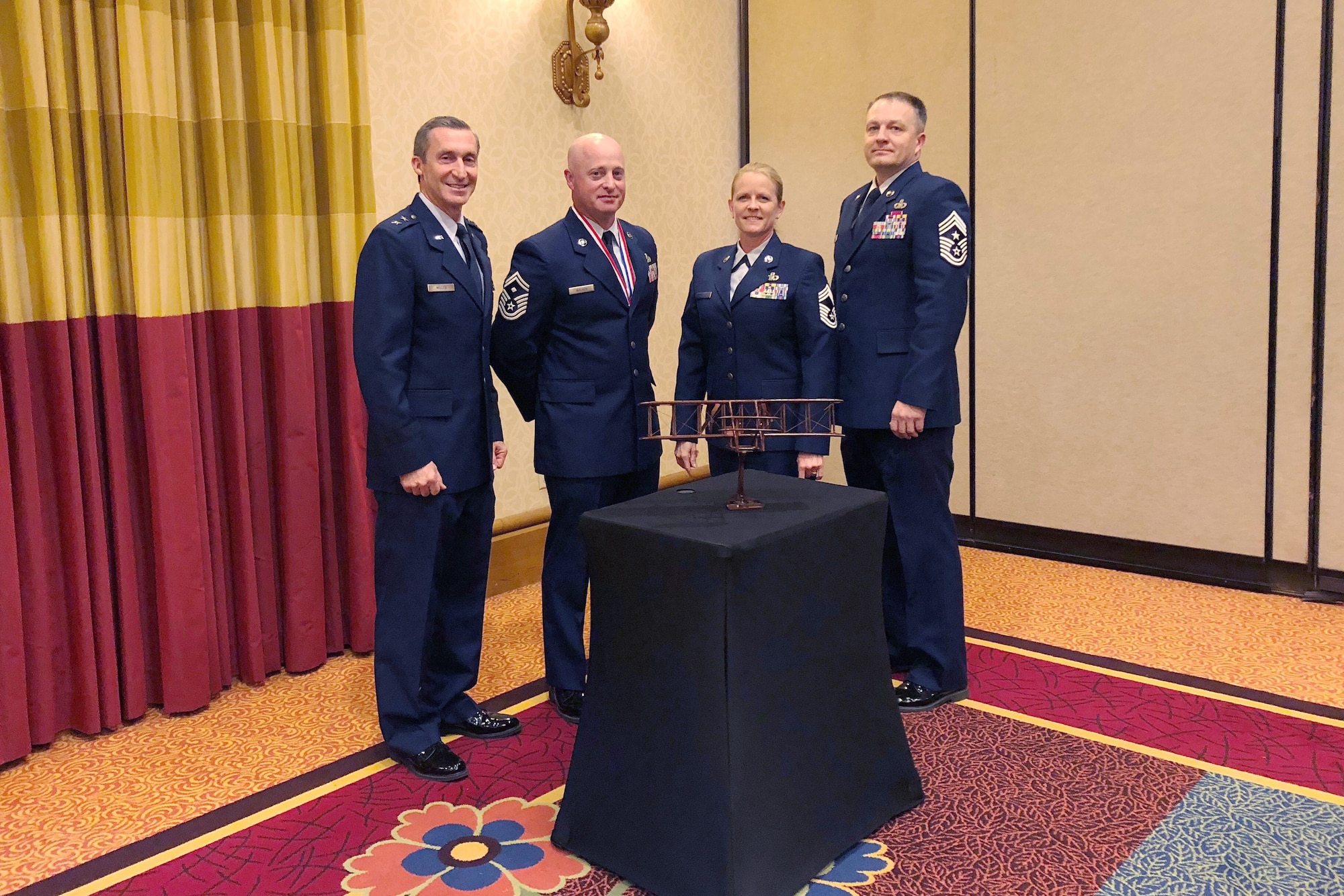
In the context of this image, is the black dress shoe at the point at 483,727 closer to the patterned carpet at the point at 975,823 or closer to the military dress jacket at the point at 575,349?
the patterned carpet at the point at 975,823

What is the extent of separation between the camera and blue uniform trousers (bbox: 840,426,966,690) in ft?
9.20

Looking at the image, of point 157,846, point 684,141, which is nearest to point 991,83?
point 684,141

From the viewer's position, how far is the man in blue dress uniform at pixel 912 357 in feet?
8.82

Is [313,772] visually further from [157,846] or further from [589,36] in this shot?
[589,36]

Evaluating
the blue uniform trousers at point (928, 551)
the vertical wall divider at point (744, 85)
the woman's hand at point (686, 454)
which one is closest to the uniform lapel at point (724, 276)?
the woman's hand at point (686, 454)

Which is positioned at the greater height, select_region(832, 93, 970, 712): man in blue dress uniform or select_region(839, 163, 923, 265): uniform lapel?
select_region(839, 163, 923, 265): uniform lapel

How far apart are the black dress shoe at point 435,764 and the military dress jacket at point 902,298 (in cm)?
133

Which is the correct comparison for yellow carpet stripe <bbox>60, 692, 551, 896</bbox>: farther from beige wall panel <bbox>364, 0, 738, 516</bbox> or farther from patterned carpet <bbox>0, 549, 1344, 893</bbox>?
beige wall panel <bbox>364, 0, 738, 516</bbox>

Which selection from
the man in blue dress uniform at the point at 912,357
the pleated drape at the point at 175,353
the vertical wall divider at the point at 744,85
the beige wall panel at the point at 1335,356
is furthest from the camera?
the vertical wall divider at the point at 744,85

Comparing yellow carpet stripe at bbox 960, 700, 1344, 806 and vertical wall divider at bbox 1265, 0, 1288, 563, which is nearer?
yellow carpet stripe at bbox 960, 700, 1344, 806

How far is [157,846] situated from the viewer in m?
2.17

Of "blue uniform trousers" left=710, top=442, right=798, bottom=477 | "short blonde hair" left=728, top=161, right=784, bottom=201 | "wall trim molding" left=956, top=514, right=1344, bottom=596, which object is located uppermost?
"short blonde hair" left=728, top=161, right=784, bottom=201

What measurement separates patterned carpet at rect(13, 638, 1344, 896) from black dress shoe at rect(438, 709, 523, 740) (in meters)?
0.04

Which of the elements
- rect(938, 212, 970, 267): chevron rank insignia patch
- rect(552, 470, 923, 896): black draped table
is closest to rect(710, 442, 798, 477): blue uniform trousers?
rect(938, 212, 970, 267): chevron rank insignia patch
